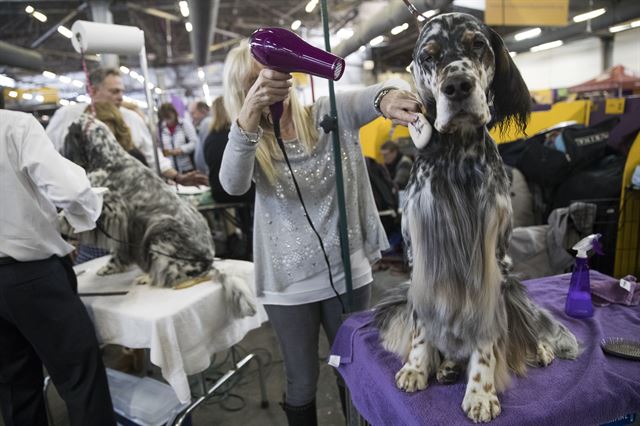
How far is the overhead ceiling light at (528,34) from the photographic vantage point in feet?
36.6

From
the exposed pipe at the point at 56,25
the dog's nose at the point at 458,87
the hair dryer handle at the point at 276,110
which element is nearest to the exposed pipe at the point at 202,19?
the exposed pipe at the point at 56,25

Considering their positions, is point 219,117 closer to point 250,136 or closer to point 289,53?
point 250,136

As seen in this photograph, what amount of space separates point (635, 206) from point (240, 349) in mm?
2714

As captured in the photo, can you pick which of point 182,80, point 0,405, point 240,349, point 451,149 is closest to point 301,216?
point 451,149

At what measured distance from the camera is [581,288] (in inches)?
50.7

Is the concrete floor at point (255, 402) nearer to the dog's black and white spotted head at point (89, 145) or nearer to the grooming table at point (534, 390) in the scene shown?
the grooming table at point (534, 390)

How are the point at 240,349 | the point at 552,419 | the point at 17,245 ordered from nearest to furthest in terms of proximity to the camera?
the point at 552,419
the point at 17,245
the point at 240,349

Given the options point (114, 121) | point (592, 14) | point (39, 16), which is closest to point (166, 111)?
point (114, 121)

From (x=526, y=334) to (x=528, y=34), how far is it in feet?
42.2

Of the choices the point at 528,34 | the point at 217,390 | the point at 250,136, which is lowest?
the point at 217,390

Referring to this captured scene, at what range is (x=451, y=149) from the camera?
2.85 feet

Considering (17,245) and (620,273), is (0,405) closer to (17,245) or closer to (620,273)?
(17,245)

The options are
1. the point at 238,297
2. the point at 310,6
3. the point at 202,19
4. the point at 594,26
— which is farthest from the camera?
the point at 594,26

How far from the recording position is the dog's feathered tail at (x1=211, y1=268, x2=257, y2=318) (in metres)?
1.93
